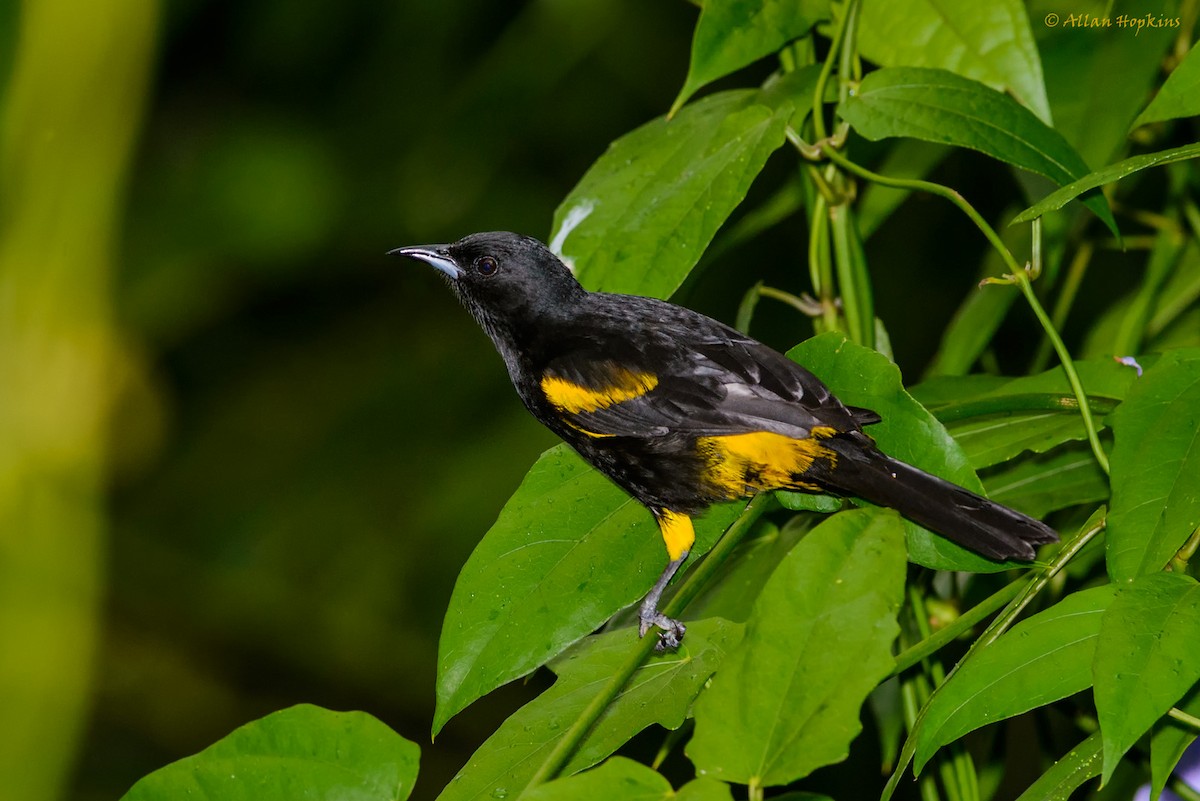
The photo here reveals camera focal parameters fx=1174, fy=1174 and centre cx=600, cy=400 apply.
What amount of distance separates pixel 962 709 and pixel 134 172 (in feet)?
13.1

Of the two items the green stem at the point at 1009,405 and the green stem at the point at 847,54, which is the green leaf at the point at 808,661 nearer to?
the green stem at the point at 1009,405

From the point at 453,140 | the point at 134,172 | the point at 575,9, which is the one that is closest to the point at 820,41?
the point at 575,9

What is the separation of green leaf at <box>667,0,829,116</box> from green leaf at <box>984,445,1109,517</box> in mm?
839

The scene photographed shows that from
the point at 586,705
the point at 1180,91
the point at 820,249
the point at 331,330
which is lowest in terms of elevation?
the point at 331,330

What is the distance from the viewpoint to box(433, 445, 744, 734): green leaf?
59.6 inches

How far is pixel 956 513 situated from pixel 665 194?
709 millimetres

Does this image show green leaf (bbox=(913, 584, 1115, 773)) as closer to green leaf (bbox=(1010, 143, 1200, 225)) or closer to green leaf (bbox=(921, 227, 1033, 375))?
green leaf (bbox=(1010, 143, 1200, 225))

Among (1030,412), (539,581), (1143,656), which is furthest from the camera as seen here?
(1030,412)

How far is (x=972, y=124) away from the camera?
5.80 feet

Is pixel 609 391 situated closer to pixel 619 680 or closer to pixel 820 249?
pixel 820 249

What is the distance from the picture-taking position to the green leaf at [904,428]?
5.40ft

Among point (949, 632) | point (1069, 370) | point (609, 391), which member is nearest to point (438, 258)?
point (609, 391)

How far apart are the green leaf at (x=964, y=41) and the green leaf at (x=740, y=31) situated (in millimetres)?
135
